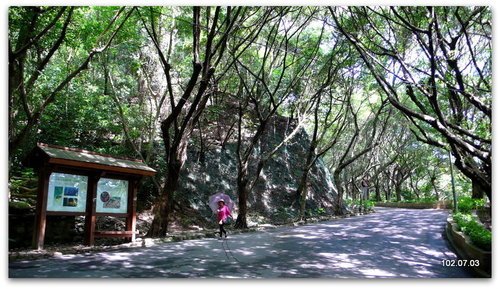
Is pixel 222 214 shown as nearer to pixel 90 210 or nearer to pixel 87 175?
pixel 90 210

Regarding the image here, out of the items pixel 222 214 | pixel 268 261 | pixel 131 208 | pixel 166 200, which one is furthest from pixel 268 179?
pixel 268 261

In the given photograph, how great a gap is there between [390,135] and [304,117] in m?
13.4

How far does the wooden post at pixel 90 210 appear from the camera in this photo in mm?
8000

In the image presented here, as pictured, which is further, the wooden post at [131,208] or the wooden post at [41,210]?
the wooden post at [131,208]

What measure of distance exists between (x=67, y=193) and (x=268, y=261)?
13.4 ft

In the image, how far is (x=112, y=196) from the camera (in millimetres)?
8594

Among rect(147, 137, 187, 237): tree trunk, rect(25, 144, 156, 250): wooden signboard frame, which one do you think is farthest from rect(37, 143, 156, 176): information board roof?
rect(147, 137, 187, 237): tree trunk

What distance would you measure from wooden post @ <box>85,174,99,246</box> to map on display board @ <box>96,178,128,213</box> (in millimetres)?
188

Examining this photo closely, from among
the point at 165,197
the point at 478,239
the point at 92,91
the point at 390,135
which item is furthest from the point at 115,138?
the point at 390,135

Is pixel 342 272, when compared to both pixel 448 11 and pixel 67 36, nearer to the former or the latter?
pixel 448 11

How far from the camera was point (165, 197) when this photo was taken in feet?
32.6

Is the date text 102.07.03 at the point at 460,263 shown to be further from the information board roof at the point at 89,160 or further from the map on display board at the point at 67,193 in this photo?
the map on display board at the point at 67,193

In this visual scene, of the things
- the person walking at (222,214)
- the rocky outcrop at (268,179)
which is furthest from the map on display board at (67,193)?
the rocky outcrop at (268,179)

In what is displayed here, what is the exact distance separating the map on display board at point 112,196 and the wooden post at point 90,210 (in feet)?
0.62
